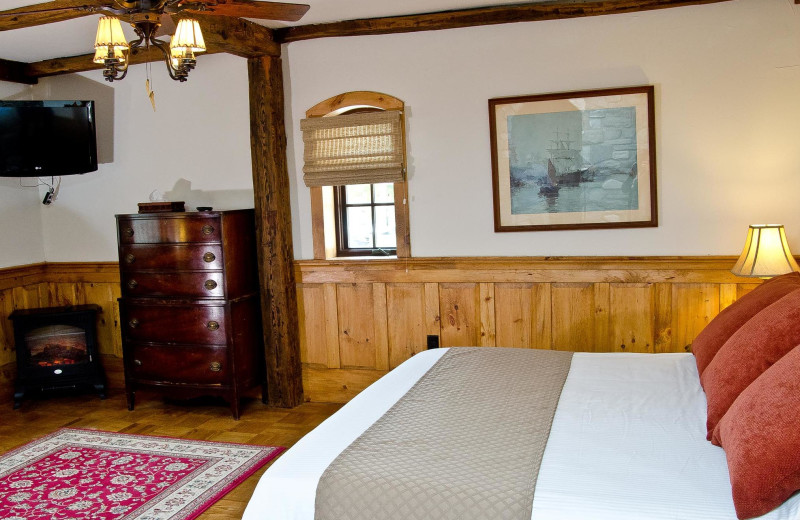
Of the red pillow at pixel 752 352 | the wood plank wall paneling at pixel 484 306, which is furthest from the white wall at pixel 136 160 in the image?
the red pillow at pixel 752 352

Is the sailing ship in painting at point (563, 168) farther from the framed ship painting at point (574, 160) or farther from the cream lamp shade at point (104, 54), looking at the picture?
the cream lamp shade at point (104, 54)

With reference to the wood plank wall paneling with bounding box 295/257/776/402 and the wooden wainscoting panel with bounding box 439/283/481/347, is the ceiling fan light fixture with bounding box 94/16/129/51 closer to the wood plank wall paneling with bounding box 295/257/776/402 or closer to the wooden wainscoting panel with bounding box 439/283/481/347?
the wood plank wall paneling with bounding box 295/257/776/402

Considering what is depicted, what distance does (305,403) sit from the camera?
4895 millimetres

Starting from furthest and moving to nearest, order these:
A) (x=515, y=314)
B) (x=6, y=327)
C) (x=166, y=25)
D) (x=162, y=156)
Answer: (x=6, y=327)
(x=162, y=156)
(x=515, y=314)
(x=166, y=25)

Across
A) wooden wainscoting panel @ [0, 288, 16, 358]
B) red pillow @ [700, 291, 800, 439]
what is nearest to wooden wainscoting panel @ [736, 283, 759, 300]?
red pillow @ [700, 291, 800, 439]

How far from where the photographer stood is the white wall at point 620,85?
12.6 ft

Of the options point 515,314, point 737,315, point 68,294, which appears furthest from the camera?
point 68,294

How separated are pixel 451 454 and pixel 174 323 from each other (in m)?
2.96

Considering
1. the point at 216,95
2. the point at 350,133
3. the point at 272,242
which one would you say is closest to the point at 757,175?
the point at 350,133

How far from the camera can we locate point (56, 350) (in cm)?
513

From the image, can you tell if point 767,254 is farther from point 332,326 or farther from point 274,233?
point 274,233

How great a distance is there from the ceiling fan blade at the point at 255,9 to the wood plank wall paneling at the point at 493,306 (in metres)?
2.04

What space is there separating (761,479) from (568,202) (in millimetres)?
2574

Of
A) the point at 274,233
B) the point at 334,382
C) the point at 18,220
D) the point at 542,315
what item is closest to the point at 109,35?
the point at 274,233
